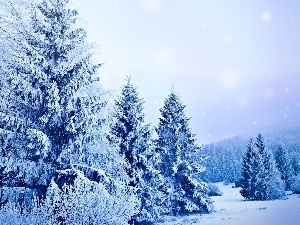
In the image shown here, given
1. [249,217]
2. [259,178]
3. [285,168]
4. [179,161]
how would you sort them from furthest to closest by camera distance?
1. [285,168]
2. [259,178]
3. [179,161]
4. [249,217]

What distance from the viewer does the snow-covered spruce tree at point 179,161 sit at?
29031 mm

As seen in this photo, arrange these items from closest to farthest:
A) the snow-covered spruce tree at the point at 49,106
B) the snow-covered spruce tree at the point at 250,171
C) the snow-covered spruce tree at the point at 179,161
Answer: the snow-covered spruce tree at the point at 49,106 → the snow-covered spruce tree at the point at 179,161 → the snow-covered spruce tree at the point at 250,171

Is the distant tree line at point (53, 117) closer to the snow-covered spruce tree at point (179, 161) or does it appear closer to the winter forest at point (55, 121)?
the winter forest at point (55, 121)

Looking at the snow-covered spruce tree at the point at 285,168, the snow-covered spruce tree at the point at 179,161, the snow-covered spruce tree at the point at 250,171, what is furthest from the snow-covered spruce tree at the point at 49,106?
the snow-covered spruce tree at the point at 285,168

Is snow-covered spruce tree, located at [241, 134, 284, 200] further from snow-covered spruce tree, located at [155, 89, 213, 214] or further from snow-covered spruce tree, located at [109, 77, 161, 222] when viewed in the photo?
snow-covered spruce tree, located at [109, 77, 161, 222]

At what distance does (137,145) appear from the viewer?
24.0 m

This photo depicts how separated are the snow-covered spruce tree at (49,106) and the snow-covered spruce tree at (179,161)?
16029 mm

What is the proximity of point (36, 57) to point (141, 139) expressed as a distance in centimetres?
1293

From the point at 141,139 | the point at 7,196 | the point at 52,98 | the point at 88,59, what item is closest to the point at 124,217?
the point at 7,196

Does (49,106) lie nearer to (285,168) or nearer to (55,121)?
(55,121)

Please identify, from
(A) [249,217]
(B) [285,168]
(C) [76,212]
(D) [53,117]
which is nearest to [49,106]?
(D) [53,117]

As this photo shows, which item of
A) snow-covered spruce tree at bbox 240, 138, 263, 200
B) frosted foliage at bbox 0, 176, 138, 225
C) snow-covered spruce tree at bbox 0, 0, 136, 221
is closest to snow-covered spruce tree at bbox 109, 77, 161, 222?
snow-covered spruce tree at bbox 0, 0, 136, 221

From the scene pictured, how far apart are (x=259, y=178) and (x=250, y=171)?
1.61m

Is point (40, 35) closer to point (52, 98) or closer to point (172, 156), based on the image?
point (52, 98)
